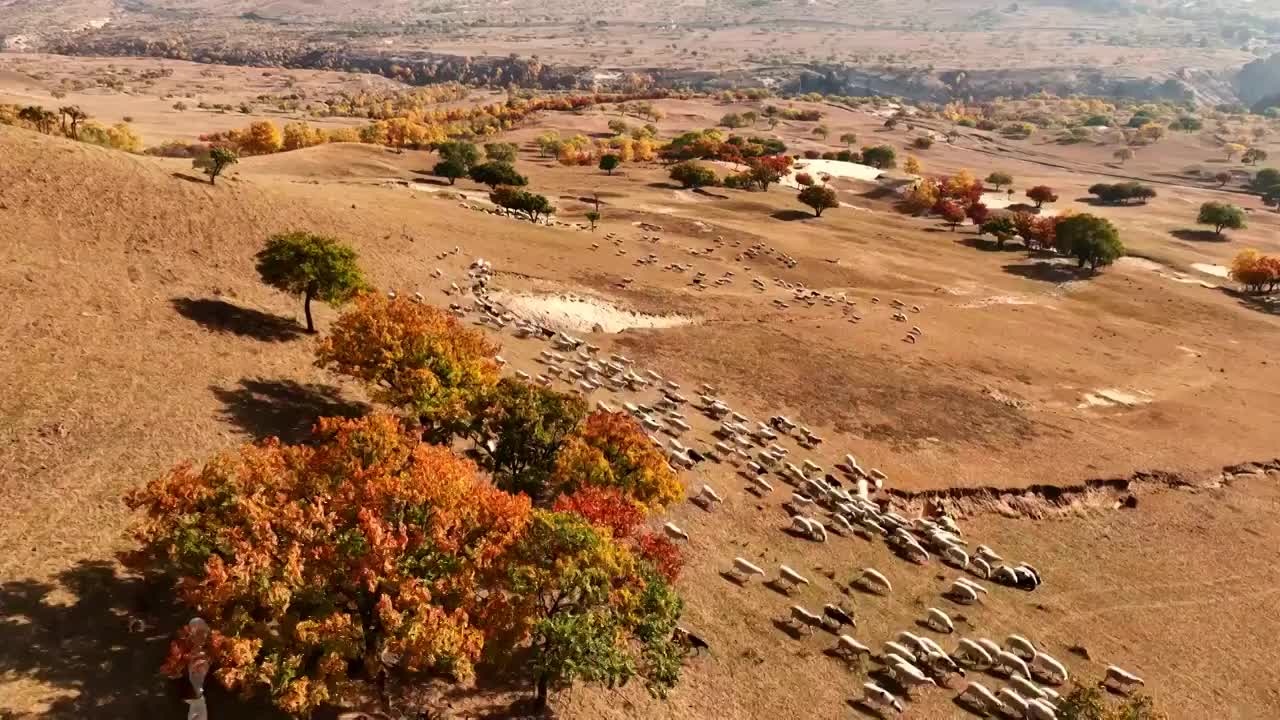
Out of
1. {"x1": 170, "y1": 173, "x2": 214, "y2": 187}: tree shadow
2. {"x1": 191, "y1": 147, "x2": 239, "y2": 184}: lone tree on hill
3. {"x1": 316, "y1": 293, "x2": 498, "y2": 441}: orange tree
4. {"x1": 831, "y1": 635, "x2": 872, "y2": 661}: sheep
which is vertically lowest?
{"x1": 831, "y1": 635, "x2": 872, "y2": 661}: sheep

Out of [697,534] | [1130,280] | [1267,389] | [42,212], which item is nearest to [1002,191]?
[1130,280]

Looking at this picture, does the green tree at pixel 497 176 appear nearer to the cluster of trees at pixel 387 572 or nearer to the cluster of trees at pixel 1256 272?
the cluster of trees at pixel 387 572

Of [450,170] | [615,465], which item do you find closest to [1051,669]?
[615,465]

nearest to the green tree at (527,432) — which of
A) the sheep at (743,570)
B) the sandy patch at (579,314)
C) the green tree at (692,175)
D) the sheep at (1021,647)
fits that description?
the sheep at (743,570)

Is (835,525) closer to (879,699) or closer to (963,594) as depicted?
(963,594)

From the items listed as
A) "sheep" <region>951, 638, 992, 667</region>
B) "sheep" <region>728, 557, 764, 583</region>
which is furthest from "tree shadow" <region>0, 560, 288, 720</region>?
"sheep" <region>951, 638, 992, 667</region>

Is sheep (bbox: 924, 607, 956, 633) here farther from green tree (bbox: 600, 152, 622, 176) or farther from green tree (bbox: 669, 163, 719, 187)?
green tree (bbox: 600, 152, 622, 176)
